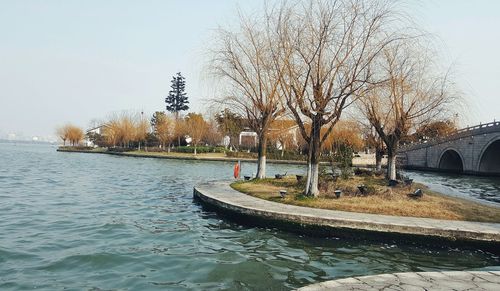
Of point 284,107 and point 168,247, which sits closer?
point 168,247

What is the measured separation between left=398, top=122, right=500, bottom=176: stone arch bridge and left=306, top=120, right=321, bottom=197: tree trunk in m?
27.9

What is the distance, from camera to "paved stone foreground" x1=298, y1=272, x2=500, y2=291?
611cm

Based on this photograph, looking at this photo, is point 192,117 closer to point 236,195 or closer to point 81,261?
point 236,195

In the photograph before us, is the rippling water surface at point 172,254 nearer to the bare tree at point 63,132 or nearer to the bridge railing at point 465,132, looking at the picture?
the bridge railing at point 465,132

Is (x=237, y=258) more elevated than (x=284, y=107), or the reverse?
(x=284, y=107)

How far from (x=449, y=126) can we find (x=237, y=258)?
22.4 meters

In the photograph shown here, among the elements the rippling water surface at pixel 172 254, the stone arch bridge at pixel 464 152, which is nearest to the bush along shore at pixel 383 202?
the rippling water surface at pixel 172 254

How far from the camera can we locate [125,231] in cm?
1136

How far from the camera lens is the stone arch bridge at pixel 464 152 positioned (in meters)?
42.6

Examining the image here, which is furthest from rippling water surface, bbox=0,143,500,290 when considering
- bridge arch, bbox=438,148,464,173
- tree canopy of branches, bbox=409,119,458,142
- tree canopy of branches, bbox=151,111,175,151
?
tree canopy of branches, bbox=151,111,175,151

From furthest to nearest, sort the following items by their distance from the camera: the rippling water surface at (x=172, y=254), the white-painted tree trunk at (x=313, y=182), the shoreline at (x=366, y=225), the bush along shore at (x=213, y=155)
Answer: the bush along shore at (x=213, y=155) < the white-painted tree trunk at (x=313, y=182) < the shoreline at (x=366, y=225) < the rippling water surface at (x=172, y=254)

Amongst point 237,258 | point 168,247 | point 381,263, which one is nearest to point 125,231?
point 168,247

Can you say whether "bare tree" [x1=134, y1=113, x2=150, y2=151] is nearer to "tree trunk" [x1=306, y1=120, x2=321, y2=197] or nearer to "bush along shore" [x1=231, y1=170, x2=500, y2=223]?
"bush along shore" [x1=231, y1=170, x2=500, y2=223]

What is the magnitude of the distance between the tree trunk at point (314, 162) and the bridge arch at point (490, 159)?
35.5m
